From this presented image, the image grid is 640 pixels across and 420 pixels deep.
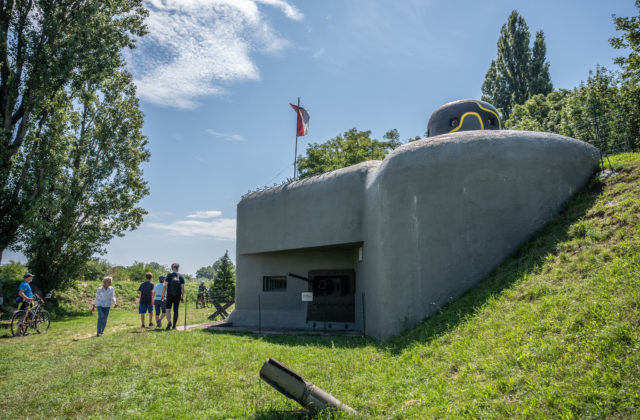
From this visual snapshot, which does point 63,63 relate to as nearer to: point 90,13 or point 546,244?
point 90,13

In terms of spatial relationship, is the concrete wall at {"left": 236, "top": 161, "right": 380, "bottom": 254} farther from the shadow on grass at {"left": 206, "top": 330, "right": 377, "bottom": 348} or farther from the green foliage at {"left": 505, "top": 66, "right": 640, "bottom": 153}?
the green foliage at {"left": 505, "top": 66, "right": 640, "bottom": 153}

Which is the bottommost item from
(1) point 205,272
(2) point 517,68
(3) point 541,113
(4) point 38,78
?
(1) point 205,272

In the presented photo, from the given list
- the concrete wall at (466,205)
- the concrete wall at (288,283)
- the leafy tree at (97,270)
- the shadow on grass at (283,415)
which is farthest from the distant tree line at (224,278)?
the shadow on grass at (283,415)

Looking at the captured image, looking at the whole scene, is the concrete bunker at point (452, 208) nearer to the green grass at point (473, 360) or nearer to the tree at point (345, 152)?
the green grass at point (473, 360)

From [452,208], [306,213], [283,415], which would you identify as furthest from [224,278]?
[283,415]

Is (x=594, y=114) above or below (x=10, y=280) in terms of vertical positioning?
above

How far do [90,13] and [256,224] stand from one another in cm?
1166

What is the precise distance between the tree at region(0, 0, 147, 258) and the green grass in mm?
9146

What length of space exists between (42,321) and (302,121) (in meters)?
12.4

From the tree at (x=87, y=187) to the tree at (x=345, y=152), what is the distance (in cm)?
1341

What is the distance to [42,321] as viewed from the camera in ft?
39.5

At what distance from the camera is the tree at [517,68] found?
3141 centimetres

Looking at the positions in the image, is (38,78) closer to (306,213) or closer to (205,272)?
(306,213)

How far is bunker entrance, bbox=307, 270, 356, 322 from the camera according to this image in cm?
1330
